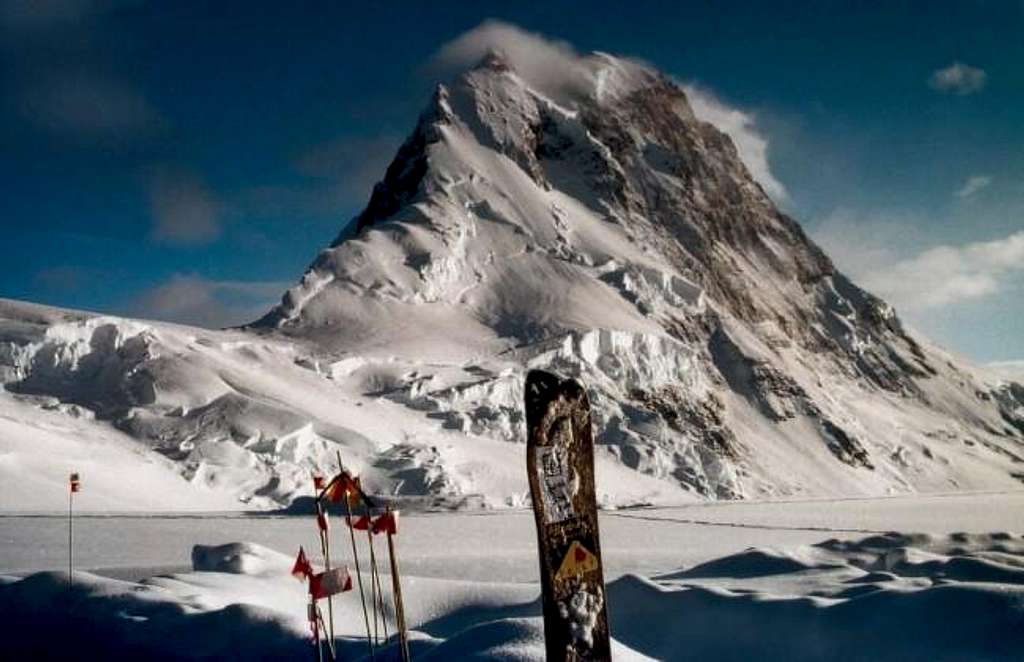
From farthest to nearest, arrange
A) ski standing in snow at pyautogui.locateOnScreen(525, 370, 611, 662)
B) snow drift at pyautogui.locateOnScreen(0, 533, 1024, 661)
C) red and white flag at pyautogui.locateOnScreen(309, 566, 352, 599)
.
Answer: snow drift at pyautogui.locateOnScreen(0, 533, 1024, 661)
red and white flag at pyautogui.locateOnScreen(309, 566, 352, 599)
ski standing in snow at pyautogui.locateOnScreen(525, 370, 611, 662)

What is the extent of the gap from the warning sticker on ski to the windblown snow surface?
8.14 feet

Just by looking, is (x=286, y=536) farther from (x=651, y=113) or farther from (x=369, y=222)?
(x=651, y=113)

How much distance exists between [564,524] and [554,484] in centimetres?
24

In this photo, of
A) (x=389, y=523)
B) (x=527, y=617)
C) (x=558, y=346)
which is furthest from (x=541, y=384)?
(x=558, y=346)

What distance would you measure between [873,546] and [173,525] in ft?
55.6

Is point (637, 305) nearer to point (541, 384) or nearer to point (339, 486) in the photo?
point (339, 486)

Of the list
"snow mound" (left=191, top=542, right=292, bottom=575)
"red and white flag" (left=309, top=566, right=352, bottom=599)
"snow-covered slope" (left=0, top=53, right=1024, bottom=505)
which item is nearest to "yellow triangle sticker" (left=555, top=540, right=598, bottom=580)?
"red and white flag" (left=309, top=566, right=352, bottom=599)

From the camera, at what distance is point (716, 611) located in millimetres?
9953

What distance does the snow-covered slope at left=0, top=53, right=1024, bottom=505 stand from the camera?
40.8 m

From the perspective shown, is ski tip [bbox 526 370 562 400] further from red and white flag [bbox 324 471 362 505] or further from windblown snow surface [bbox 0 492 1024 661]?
windblown snow surface [bbox 0 492 1024 661]

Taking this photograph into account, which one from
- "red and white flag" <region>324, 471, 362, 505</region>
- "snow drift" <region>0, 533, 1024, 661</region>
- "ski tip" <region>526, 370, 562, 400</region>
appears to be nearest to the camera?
"ski tip" <region>526, 370, 562, 400</region>

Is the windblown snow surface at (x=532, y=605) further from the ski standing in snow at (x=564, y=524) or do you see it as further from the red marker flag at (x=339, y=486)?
the ski standing in snow at (x=564, y=524)

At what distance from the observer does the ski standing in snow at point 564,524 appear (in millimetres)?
5270

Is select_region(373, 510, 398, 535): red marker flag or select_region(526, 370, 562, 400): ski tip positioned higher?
select_region(526, 370, 562, 400): ski tip
